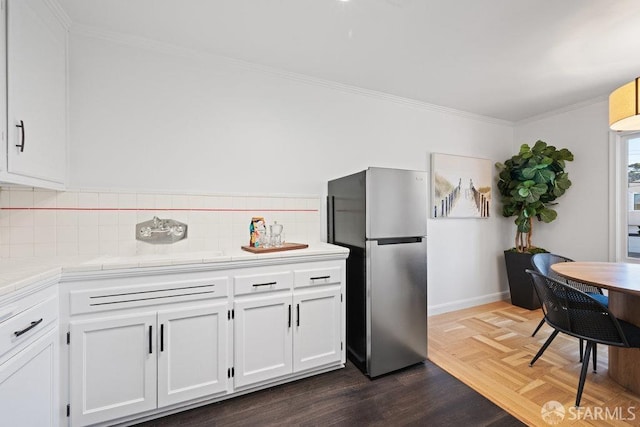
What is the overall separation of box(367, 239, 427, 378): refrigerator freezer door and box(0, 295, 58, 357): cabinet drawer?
1.85 m

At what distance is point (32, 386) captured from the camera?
1217 millimetres

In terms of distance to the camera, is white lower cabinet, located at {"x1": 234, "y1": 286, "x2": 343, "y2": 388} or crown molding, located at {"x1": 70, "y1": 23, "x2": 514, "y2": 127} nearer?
white lower cabinet, located at {"x1": 234, "y1": 286, "x2": 343, "y2": 388}

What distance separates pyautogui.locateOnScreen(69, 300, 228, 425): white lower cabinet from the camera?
147 cm

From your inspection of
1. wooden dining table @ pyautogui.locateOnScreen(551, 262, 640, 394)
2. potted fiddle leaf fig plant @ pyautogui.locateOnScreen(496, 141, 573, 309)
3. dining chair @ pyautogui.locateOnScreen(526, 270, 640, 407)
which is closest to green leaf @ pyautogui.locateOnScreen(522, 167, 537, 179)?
potted fiddle leaf fig plant @ pyautogui.locateOnScreen(496, 141, 573, 309)

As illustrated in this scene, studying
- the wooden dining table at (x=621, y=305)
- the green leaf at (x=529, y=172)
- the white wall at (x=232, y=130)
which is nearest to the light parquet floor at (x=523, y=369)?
the wooden dining table at (x=621, y=305)

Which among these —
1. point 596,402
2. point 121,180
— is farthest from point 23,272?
point 596,402

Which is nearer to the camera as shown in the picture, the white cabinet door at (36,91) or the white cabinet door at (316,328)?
the white cabinet door at (36,91)

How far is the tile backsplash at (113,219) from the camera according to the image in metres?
1.77

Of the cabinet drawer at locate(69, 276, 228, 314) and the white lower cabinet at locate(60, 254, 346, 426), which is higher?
the cabinet drawer at locate(69, 276, 228, 314)

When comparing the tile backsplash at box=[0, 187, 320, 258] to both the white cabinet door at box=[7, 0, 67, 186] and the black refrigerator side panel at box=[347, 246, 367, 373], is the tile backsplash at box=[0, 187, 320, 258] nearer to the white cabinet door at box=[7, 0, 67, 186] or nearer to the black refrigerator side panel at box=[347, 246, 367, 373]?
the white cabinet door at box=[7, 0, 67, 186]

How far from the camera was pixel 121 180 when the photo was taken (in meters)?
2.01

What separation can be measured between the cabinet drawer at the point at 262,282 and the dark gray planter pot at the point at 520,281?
3.17 meters

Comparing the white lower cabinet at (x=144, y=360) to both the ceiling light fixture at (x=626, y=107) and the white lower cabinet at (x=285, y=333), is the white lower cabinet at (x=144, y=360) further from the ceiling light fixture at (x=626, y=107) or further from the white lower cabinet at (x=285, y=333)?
the ceiling light fixture at (x=626, y=107)

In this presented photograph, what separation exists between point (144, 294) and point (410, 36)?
2512 millimetres
